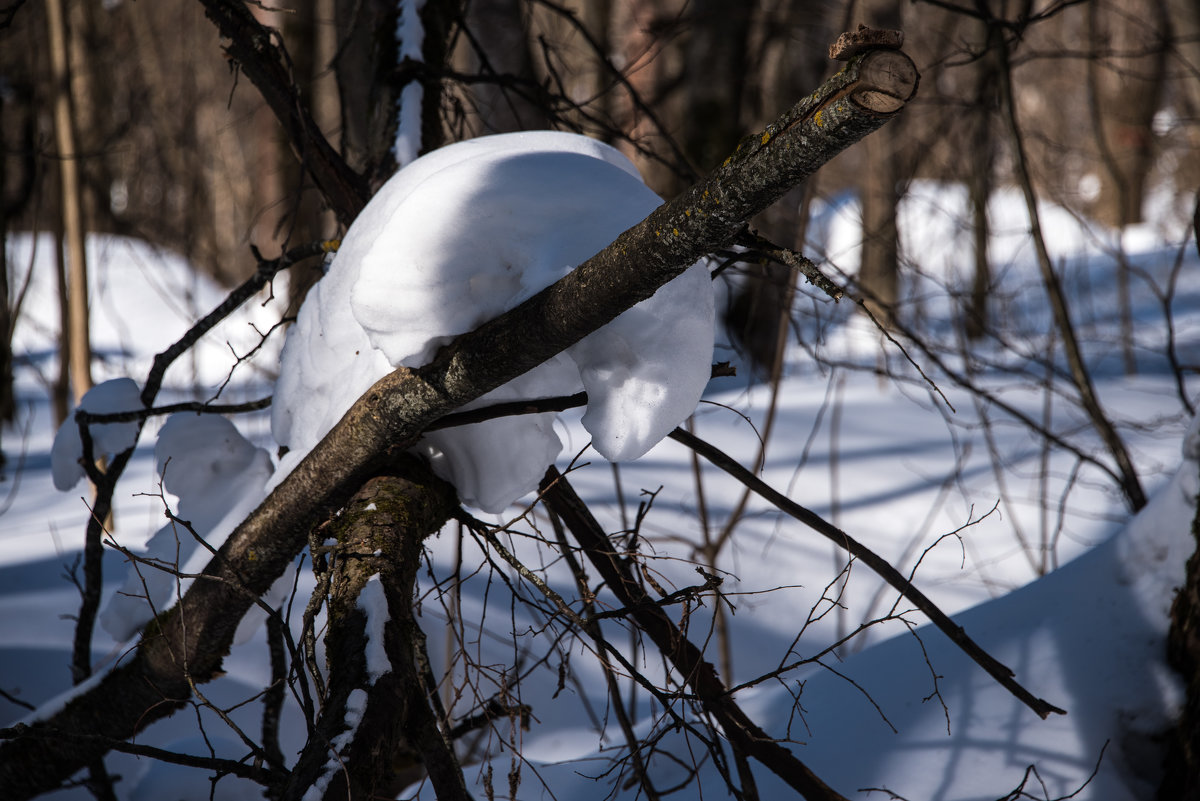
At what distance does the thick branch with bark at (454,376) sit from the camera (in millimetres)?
692

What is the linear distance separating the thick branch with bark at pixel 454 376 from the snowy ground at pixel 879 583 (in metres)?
0.33

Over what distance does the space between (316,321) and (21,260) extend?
7.90 m

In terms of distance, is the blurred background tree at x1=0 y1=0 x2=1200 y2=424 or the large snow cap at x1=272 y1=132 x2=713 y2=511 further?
the blurred background tree at x1=0 y1=0 x2=1200 y2=424

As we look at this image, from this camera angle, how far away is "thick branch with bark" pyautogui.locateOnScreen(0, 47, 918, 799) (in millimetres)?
692

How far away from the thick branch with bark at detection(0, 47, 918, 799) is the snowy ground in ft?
1.07

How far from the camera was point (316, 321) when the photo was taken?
51.7 inches

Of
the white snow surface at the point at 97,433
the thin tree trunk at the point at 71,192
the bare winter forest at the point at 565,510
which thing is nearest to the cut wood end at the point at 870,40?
the bare winter forest at the point at 565,510

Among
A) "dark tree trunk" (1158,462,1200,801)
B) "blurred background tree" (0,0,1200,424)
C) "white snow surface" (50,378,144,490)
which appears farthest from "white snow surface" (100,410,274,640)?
"dark tree trunk" (1158,462,1200,801)

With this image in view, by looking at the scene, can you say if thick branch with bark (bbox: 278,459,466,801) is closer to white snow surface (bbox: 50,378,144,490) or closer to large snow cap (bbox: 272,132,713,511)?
large snow cap (bbox: 272,132,713,511)

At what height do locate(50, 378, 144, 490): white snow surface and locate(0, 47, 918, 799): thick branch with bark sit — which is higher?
locate(50, 378, 144, 490): white snow surface

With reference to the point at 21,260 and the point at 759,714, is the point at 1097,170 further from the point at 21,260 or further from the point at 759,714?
the point at 21,260

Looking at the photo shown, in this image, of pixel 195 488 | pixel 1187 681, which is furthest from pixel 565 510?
pixel 1187 681

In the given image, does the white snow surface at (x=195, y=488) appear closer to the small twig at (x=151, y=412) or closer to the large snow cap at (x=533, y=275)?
the small twig at (x=151, y=412)

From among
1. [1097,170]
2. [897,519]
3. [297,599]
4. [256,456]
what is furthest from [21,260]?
[1097,170]
